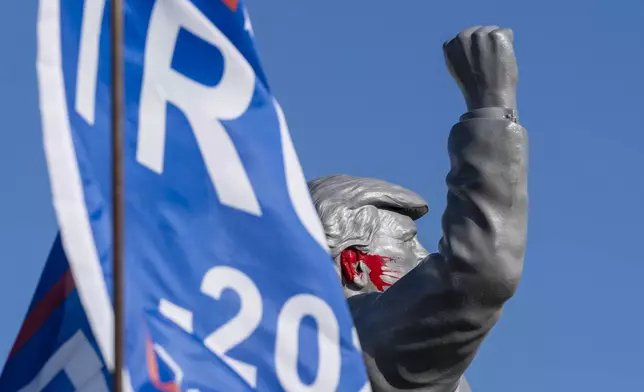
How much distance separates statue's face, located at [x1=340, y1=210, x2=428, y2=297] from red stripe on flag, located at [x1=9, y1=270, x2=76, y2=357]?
1568 mm

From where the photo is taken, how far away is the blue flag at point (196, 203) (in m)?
5.17

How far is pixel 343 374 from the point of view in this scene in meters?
5.51

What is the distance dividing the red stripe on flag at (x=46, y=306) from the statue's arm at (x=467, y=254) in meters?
1.17

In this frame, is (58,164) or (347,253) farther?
(347,253)

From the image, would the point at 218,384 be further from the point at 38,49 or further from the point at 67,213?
the point at 38,49

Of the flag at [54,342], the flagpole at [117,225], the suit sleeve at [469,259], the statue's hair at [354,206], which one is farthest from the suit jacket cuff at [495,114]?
the flagpole at [117,225]

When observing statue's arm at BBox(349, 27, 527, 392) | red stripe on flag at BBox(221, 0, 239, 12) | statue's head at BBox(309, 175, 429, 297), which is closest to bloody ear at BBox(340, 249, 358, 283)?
statue's head at BBox(309, 175, 429, 297)

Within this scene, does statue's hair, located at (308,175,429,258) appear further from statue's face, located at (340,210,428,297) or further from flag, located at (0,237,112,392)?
flag, located at (0,237,112,392)

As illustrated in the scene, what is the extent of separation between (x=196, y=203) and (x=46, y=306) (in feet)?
2.74

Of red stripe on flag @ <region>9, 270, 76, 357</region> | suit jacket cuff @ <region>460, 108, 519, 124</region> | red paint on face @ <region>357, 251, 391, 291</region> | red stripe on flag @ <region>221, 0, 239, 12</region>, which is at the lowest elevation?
red paint on face @ <region>357, 251, 391, 291</region>

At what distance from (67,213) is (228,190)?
660 mm

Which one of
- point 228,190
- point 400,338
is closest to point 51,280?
point 228,190

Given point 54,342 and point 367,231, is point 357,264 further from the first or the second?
point 54,342

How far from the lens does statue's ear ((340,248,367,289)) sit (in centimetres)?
737
